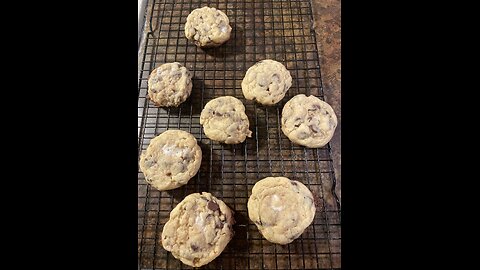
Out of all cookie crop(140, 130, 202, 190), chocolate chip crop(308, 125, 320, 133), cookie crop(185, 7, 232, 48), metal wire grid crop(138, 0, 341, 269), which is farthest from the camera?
cookie crop(185, 7, 232, 48)

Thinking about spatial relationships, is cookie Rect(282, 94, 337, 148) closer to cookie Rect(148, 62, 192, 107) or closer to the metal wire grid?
the metal wire grid

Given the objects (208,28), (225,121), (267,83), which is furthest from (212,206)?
(208,28)

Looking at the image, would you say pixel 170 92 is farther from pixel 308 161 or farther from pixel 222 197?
pixel 308 161

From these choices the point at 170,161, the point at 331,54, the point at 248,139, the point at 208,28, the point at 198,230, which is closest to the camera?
the point at 198,230

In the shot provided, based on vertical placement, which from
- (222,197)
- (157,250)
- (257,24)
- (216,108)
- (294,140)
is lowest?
(157,250)

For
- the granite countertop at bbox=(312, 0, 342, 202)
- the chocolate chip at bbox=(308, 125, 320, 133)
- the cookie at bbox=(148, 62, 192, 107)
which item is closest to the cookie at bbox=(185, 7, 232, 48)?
the cookie at bbox=(148, 62, 192, 107)

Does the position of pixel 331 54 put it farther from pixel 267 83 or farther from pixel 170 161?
pixel 170 161

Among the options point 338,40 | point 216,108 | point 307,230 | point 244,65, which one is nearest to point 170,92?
point 216,108
